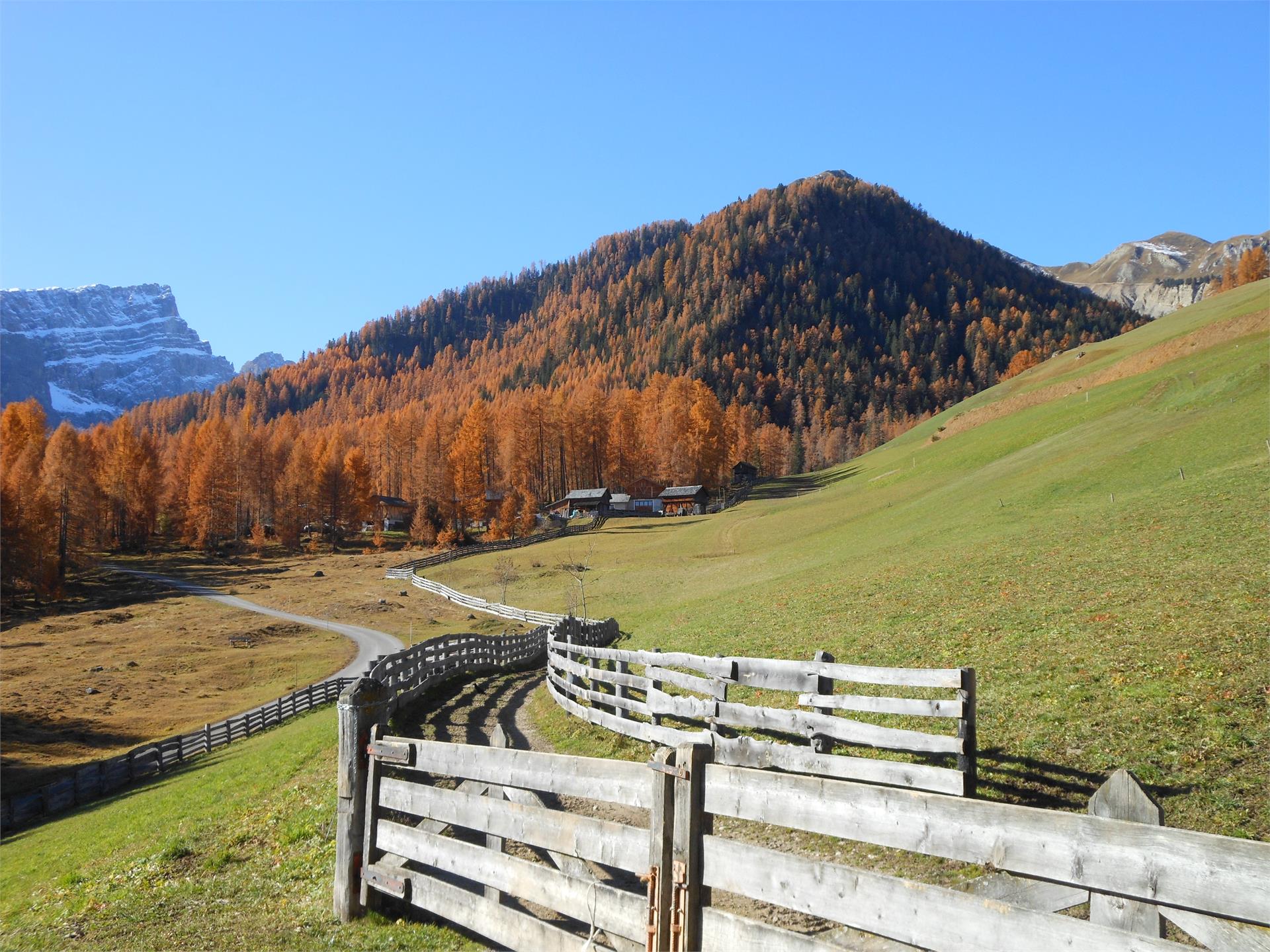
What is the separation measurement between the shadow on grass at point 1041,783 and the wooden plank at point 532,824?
5.80 metres

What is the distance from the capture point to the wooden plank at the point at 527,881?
15.8 feet

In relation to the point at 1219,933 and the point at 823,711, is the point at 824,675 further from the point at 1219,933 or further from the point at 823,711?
the point at 1219,933

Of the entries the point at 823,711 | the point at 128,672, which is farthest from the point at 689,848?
the point at 128,672

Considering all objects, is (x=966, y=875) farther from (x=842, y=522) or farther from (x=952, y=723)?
(x=842, y=522)

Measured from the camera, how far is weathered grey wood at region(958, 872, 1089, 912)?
383 centimetres

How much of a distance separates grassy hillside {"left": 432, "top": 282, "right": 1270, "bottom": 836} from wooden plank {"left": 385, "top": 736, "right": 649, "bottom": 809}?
6.18 metres

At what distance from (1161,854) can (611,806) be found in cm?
860

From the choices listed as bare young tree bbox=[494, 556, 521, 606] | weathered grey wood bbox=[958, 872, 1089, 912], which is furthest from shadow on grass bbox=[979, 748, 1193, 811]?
bare young tree bbox=[494, 556, 521, 606]

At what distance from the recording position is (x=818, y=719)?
980 centimetres

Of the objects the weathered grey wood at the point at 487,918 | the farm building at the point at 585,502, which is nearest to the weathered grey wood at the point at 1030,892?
the weathered grey wood at the point at 487,918

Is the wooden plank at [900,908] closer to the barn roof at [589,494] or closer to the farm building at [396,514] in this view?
the barn roof at [589,494]

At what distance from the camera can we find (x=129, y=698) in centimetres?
3847

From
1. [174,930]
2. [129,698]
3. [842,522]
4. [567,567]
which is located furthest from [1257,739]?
[567,567]

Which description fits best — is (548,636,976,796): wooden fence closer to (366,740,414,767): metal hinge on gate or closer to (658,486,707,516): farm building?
(366,740,414,767): metal hinge on gate
